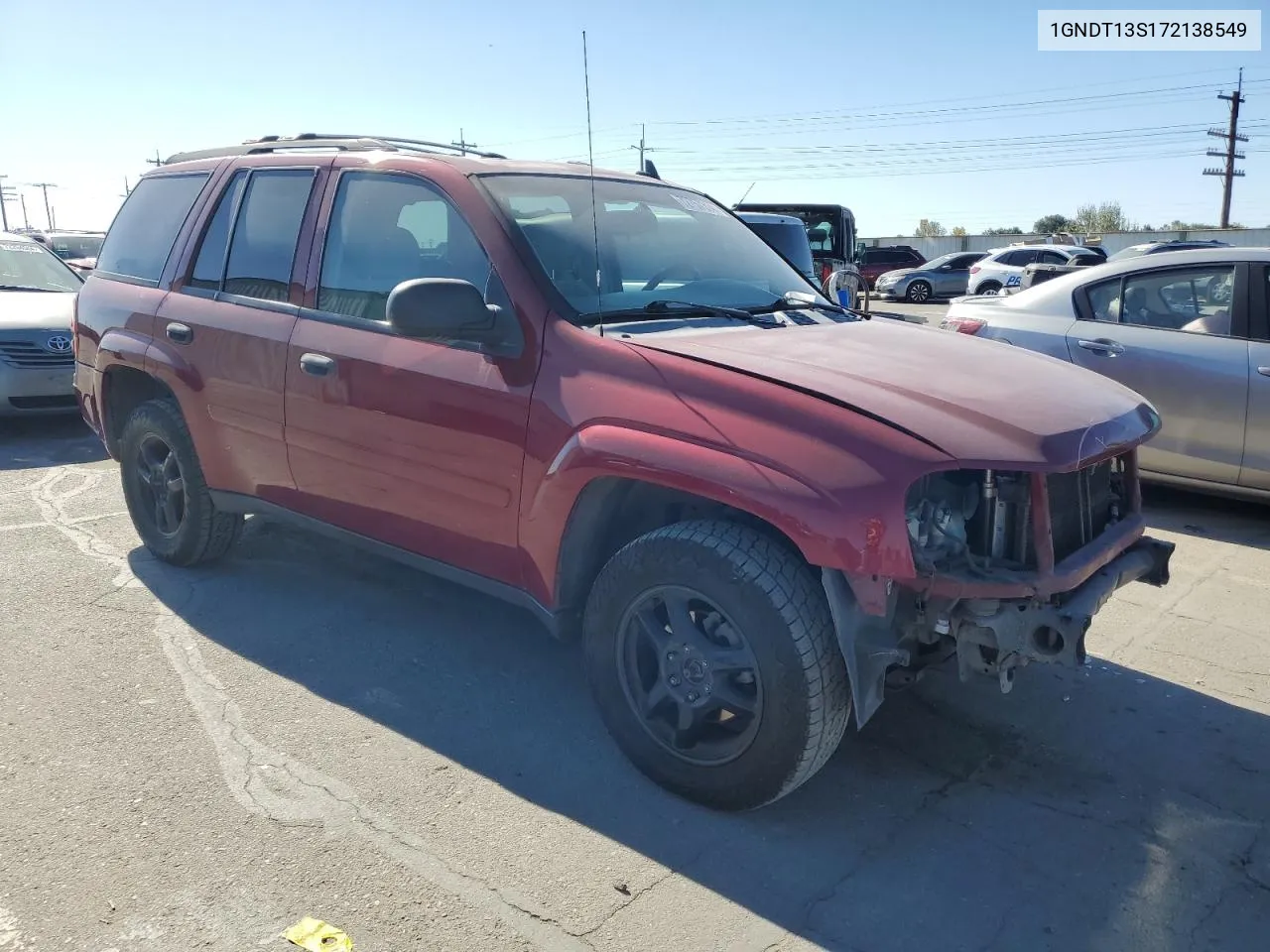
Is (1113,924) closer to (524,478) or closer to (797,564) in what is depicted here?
(797,564)

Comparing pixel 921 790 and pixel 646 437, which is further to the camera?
pixel 921 790

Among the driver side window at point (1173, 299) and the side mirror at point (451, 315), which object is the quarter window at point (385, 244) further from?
the driver side window at point (1173, 299)

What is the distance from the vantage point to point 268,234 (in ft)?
13.7

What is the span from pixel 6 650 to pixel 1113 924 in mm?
3981

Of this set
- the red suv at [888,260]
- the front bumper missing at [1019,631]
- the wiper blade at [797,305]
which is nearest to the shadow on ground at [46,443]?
the wiper blade at [797,305]

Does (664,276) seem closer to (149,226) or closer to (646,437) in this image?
(646,437)

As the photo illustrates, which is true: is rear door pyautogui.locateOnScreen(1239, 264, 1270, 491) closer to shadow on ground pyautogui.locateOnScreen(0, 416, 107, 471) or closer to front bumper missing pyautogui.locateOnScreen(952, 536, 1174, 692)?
front bumper missing pyautogui.locateOnScreen(952, 536, 1174, 692)

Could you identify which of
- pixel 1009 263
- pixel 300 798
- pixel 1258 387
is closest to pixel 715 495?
pixel 300 798

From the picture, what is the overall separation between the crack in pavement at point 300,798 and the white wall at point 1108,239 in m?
38.6

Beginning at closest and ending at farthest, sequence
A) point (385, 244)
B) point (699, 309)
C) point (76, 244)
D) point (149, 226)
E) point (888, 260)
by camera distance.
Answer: point (699, 309) → point (385, 244) → point (149, 226) → point (76, 244) → point (888, 260)

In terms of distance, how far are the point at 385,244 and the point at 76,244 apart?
23563 millimetres

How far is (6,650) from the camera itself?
3996 millimetres

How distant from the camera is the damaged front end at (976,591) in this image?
103 inches

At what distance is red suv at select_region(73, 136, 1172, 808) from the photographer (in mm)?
2656
